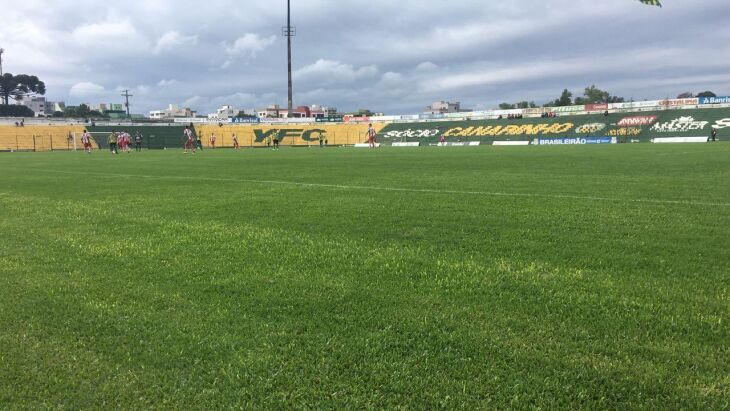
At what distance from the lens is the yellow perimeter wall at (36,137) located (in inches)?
2155

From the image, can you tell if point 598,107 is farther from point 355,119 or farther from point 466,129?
point 355,119

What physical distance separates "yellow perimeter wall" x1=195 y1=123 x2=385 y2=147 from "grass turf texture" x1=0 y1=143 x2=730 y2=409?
6698 cm

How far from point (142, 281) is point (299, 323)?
5.87 ft

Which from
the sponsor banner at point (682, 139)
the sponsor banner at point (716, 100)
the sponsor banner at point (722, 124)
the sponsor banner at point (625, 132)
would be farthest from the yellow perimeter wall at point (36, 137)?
the sponsor banner at point (716, 100)

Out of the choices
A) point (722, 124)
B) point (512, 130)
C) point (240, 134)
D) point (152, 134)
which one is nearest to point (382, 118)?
point (512, 130)

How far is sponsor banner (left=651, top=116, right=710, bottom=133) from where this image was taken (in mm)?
56000

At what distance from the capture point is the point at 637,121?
61375 millimetres

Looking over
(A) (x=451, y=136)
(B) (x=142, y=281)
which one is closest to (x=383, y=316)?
(B) (x=142, y=281)

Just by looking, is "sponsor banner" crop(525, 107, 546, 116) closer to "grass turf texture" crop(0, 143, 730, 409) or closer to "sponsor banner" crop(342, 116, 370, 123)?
"sponsor banner" crop(342, 116, 370, 123)

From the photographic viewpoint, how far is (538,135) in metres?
63.5

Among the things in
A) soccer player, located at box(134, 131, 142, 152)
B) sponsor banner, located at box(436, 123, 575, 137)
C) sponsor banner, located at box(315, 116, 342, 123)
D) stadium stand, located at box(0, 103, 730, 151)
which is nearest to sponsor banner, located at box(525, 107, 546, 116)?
stadium stand, located at box(0, 103, 730, 151)

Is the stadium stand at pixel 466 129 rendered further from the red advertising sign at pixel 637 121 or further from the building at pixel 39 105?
the building at pixel 39 105

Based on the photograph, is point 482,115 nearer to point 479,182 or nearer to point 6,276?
point 479,182

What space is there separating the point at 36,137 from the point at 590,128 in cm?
6811
